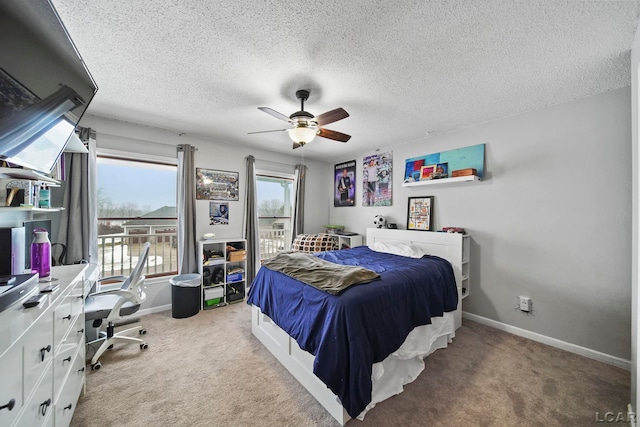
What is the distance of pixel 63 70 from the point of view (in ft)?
4.36

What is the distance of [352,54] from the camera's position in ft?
5.87

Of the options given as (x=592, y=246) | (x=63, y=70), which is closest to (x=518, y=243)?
(x=592, y=246)

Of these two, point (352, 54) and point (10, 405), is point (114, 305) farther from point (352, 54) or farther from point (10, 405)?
point (352, 54)

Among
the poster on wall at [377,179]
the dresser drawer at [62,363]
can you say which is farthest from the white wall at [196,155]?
the dresser drawer at [62,363]

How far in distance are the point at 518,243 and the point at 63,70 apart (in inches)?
165

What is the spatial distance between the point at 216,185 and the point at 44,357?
2.98m

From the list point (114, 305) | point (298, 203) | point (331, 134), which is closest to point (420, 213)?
point (331, 134)

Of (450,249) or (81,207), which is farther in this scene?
(450,249)

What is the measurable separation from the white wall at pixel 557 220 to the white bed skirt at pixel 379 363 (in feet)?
3.37

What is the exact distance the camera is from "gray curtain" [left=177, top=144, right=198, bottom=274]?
3.47 m

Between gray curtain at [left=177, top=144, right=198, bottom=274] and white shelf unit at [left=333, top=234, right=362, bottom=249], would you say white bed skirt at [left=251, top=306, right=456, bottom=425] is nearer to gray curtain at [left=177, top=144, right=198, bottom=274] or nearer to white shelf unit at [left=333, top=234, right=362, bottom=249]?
gray curtain at [left=177, top=144, right=198, bottom=274]

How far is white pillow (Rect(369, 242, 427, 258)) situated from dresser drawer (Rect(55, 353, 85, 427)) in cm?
312

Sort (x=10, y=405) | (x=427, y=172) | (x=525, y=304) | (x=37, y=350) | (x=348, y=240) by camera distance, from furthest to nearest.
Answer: (x=348, y=240) → (x=427, y=172) → (x=525, y=304) → (x=37, y=350) → (x=10, y=405)

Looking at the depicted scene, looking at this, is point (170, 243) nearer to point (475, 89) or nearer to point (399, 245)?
point (399, 245)
